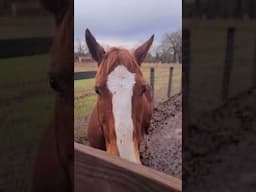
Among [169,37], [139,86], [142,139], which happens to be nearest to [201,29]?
Result: [169,37]

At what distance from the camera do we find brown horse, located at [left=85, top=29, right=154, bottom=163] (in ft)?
7.40

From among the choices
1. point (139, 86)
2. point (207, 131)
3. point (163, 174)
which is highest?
point (139, 86)

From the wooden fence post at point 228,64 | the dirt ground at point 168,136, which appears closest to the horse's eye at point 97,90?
the dirt ground at point 168,136

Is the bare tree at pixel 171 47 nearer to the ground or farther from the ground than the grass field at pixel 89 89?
farther from the ground

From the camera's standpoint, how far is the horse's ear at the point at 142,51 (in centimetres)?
224

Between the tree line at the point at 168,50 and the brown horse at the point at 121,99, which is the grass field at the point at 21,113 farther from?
the tree line at the point at 168,50

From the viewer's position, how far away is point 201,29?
7.40 ft

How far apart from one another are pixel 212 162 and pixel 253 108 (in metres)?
0.24

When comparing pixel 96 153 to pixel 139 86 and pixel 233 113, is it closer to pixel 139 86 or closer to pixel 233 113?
pixel 139 86

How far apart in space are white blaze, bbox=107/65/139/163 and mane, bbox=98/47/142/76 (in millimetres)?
15

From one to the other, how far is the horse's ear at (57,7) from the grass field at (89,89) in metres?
0.19

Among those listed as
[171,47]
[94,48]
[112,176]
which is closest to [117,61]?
[94,48]

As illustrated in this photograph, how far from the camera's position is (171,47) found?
2.21 metres

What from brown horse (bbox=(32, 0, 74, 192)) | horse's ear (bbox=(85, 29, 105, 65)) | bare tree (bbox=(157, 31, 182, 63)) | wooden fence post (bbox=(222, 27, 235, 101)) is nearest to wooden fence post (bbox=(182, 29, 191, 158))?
bare tree (bbox=(157, 31, 182, 63))
